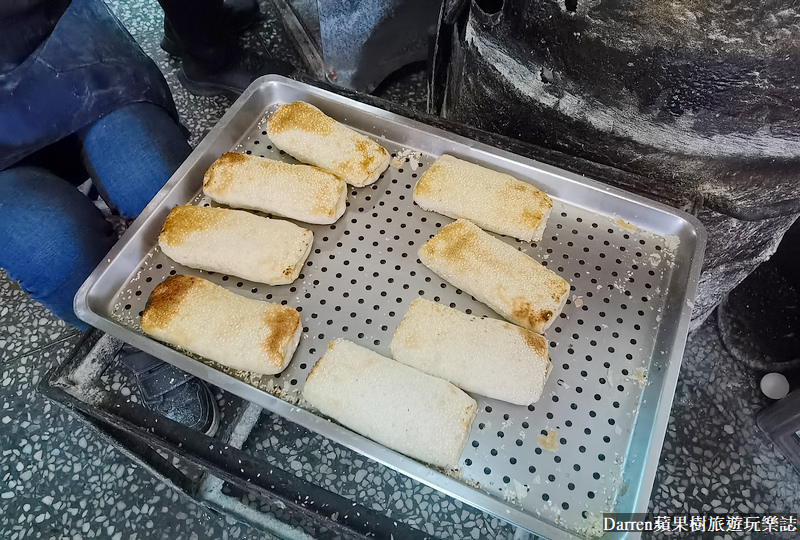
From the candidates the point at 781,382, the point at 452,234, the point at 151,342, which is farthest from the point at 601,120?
the point at 781,382

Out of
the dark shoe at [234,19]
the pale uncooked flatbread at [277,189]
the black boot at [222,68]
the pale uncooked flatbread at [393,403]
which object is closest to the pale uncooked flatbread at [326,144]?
the pale uncooked flatbread at [277,189]

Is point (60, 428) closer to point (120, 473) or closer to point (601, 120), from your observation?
point (120, 473)

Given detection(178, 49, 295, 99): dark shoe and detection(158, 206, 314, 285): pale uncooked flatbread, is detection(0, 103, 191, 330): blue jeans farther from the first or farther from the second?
detection(178, 49, 295, 99): dark shoe

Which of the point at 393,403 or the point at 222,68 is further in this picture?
the point at 222,68

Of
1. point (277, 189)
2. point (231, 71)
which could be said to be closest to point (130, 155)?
point (277, 189)

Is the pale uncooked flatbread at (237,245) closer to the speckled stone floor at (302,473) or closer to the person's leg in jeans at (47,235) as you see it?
the person's leg in jeans at (47,235)

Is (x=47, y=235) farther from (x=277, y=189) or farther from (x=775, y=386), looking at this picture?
(x=775, y=386)

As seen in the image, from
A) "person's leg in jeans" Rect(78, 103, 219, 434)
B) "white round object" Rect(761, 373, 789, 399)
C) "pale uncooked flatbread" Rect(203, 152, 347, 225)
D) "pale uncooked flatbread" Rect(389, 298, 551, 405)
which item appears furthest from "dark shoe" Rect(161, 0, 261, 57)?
"white round object" Rect(761, 373, 789, 399)
